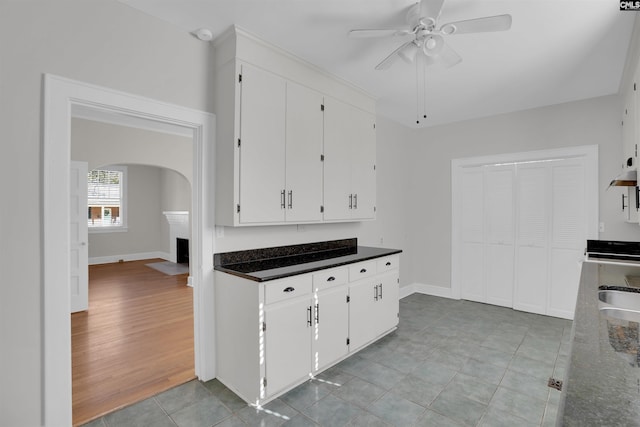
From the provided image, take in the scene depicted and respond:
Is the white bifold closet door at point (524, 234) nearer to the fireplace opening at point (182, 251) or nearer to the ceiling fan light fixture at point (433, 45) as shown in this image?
the ceiling fan light fixture at point (433, 45)

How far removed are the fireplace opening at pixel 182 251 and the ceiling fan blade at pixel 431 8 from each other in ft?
23.9

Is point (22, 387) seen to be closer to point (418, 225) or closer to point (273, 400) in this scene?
point (273, 400)

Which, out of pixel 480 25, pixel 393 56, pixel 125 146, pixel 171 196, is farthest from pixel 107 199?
pixel 480 25

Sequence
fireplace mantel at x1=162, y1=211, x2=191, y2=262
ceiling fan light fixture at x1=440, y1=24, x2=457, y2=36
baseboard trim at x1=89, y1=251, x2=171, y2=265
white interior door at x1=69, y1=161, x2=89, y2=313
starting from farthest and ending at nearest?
baseboard trim at x1=89, y1=251, x2=171, y2=265
fireplace mantel at x1=162, y1=211, x2=191, y2=262
white interior door at x1=69, y1=161, x2=89, y2=313
ceiling fan light fixture at x1=440, y1=24, x2=457, y2=36

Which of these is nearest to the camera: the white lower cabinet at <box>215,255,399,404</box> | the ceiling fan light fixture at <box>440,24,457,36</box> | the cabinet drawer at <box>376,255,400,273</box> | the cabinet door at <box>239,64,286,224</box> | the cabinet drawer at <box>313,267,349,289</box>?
the ceiling fan light fixture at <box>440,24,457,36</box>

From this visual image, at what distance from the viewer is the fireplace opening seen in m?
7.80

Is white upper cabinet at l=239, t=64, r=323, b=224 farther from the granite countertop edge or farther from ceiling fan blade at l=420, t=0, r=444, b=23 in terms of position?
ceiling fan blade at l=420, t=0, r=444, b=23

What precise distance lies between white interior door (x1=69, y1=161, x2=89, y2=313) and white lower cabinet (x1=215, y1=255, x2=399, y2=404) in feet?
9.42

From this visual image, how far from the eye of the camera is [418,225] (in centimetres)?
532

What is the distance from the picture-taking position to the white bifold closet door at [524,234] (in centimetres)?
401

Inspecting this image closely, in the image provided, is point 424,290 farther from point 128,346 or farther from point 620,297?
point 128,346

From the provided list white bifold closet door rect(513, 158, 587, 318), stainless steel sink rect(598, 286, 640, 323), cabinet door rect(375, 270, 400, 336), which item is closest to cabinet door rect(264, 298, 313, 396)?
cabinet door rect(375, 270, 400, 336)

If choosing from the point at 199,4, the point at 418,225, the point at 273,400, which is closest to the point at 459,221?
the point at 418,225

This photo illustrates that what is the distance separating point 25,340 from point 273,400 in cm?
159
